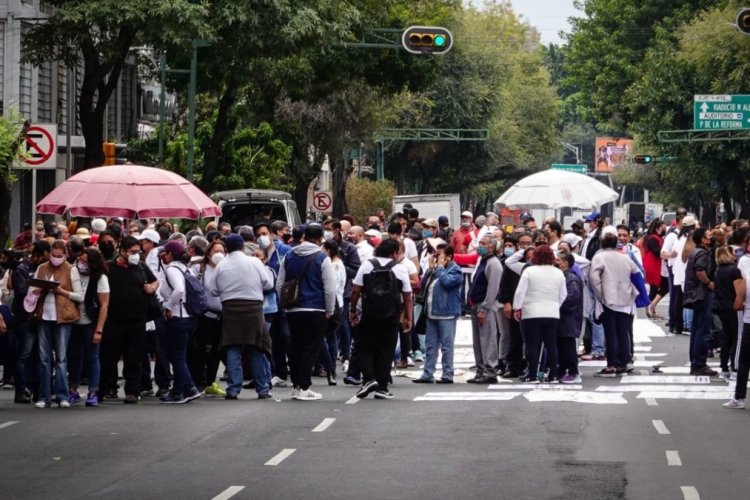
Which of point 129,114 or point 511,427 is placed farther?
point 129,114

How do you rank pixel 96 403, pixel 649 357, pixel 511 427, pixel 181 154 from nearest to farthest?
pixel 511 427 → pixel 96 403 → pixel 649 357 → pixel 181 154

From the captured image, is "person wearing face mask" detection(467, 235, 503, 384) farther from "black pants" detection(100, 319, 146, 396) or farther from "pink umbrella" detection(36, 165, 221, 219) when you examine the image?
"black pants" detection(100, 319, 146, 396)

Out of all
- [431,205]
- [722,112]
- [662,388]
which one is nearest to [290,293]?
[662,388]

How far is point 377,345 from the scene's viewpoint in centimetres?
1850

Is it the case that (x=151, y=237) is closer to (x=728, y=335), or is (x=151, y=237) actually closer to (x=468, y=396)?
(x=468, y=396)

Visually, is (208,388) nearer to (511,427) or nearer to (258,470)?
(511,427)

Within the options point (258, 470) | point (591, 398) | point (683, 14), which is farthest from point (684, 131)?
point (258, 470)

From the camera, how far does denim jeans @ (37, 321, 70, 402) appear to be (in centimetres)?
1772

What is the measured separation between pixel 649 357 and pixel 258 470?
39.8 ft

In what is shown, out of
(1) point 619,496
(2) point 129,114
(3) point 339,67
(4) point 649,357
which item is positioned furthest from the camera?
(2) point 129,114

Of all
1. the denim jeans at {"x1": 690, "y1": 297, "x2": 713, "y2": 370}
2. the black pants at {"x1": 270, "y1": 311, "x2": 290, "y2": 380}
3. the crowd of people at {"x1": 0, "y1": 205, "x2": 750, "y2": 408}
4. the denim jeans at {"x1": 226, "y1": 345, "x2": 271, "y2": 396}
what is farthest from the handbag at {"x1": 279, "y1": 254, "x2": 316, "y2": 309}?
the denim jeans at {"x1": 690, "y1": 297, "x2": 713, "y2": 370}

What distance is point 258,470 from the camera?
13.2m

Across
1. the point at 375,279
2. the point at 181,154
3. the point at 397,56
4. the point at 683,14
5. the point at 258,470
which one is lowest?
the point at 258,470

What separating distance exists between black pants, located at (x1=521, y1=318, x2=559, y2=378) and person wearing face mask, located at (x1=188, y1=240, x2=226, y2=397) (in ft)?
12.1
